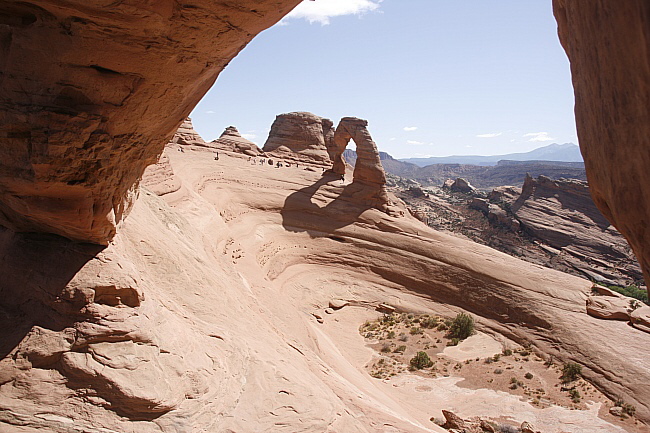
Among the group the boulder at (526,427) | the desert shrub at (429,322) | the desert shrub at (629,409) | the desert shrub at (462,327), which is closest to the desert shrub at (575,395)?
the desert shrub at (629,409)

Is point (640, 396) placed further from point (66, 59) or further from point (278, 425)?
point (66, 59)

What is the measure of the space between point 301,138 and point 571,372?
27.1 metres

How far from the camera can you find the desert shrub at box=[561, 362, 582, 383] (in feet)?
40.0

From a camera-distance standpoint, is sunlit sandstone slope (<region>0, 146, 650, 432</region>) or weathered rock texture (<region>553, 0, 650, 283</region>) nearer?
weathered rock texture (<region>553, 0, 650, 283</region>)

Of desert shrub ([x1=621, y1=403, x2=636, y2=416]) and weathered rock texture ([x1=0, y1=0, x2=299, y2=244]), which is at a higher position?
weathered rock texture ([x1=0, y1=0, x2=299, y2=244])

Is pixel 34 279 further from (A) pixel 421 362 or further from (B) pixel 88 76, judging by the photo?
(A) pixel 421 362

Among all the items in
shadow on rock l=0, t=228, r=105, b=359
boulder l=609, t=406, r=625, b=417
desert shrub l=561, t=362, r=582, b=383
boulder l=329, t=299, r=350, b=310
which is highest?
shadow on rock l=0, t=228, r=105, b=359

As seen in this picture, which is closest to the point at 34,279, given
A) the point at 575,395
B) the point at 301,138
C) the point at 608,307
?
the point at 575,395

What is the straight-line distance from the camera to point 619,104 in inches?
82.0

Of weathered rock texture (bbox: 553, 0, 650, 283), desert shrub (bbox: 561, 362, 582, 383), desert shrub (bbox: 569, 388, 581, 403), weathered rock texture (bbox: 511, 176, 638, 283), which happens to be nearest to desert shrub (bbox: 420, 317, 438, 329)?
desert shrub (bbox: 561, 362, 582, 383)

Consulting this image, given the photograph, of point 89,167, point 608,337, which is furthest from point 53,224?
point 608,337

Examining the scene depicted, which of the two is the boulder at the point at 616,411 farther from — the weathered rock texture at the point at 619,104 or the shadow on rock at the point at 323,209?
the shadow on rock at the point at 323,209

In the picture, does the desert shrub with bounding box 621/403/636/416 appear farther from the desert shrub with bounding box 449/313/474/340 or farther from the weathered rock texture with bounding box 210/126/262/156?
the weathered rock texture with bounding box 210/126/262/156

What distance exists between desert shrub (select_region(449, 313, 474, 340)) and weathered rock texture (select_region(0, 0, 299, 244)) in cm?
1294
